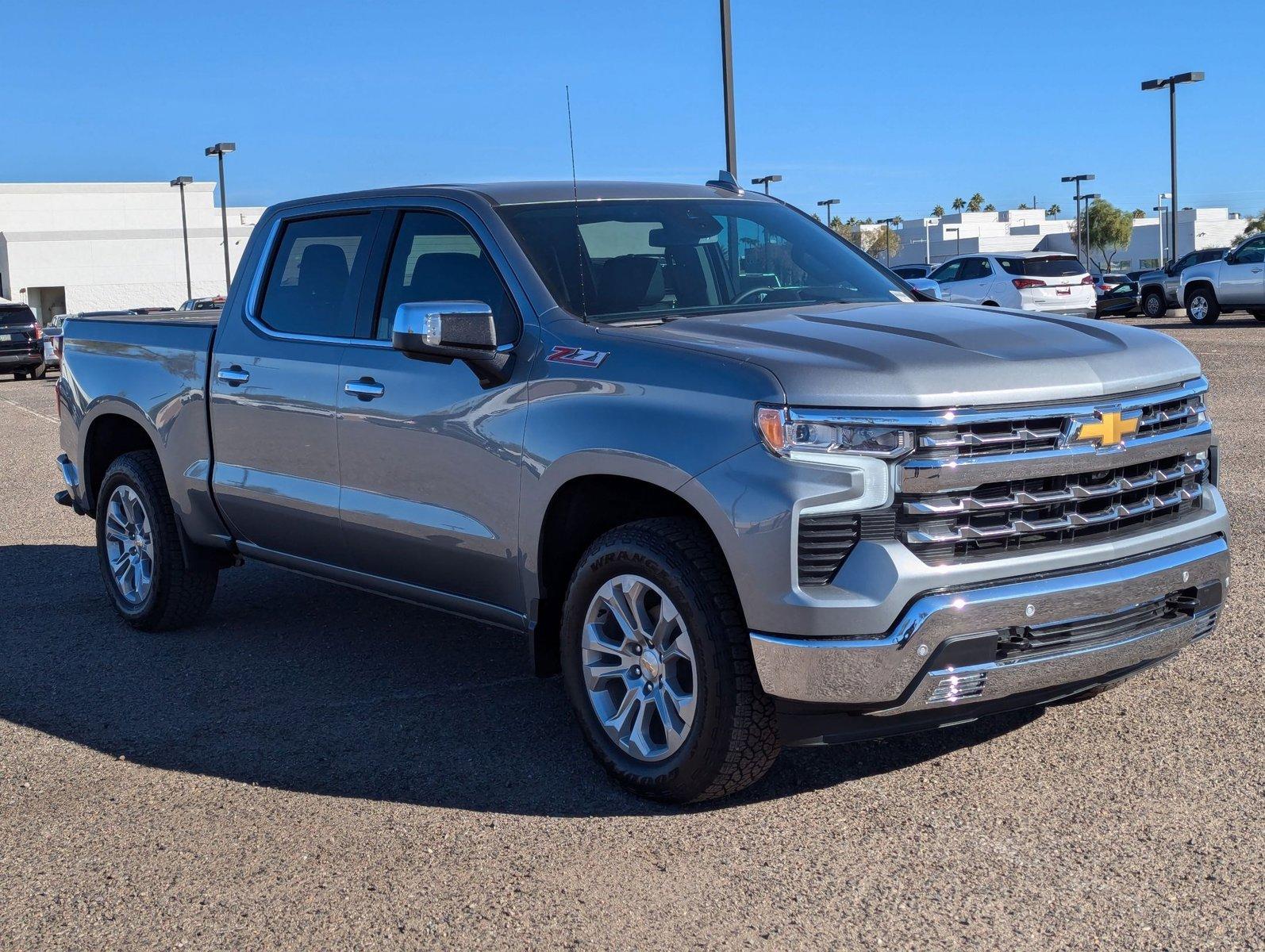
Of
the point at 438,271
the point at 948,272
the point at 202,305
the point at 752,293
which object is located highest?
the point at 948,272

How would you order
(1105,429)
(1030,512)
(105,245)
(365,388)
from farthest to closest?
1. (105,245)
2. (365,388)
3. (1105,429)
4. (1030,512)

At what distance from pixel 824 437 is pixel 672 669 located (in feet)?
2.96

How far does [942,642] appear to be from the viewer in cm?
378

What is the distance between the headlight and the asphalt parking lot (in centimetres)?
108

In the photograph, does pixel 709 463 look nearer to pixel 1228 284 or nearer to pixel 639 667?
pixel 639 667

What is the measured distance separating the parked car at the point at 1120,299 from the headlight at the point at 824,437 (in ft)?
116

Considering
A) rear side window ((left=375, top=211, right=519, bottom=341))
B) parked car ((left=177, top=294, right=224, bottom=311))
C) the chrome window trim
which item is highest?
parked car ((left=177, top=294, right=224, bottom=311))

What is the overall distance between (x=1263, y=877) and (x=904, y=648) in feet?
3.41

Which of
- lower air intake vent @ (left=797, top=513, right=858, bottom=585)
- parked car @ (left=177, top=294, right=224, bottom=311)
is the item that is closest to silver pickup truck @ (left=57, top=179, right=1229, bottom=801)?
lower air intake vent @ (left=797, top=513, right=858, bottom=585)

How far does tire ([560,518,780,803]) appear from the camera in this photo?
4.04 meters

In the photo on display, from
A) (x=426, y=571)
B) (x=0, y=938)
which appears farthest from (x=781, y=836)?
(x=0, y=938)

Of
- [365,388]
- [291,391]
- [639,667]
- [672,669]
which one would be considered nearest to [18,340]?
[291,391]

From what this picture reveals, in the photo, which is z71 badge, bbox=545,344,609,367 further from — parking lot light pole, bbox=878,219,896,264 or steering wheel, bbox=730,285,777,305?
parking lot light pole, bbox=878,219,896,264

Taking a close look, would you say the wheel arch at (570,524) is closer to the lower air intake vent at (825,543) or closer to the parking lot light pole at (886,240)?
the lower air intake vent at (825,543)
